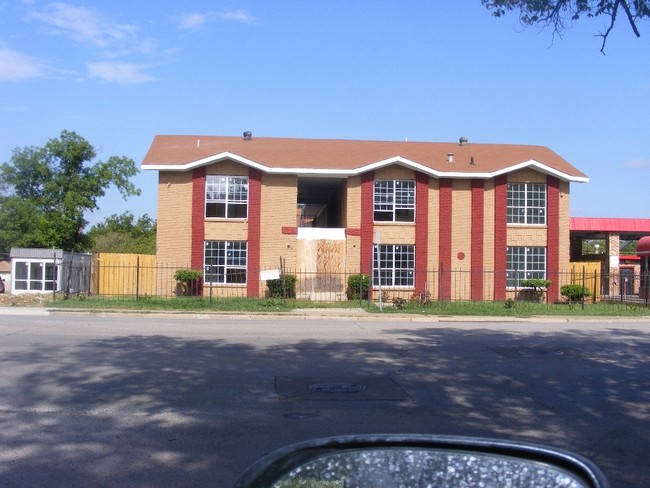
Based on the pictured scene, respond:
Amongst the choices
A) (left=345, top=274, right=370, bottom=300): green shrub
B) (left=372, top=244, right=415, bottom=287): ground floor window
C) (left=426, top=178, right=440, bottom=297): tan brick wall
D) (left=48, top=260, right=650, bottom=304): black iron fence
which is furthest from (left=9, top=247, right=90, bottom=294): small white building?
(left=426, top=178, right=440, bottom=297): tan brick wall

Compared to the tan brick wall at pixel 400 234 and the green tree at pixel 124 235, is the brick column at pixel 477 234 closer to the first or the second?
the tan brick wall at pixel 400 234

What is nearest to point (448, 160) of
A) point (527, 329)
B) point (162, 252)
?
point (162, 252)

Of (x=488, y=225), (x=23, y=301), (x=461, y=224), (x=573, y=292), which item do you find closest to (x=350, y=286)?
(x=461, y=224)

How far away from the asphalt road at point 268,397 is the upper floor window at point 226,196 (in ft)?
53.4

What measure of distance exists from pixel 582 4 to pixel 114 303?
2008cm

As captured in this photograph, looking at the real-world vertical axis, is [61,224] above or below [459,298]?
above

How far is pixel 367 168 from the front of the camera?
32719 mm

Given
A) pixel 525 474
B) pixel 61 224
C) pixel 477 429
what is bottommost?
pixel 477 429

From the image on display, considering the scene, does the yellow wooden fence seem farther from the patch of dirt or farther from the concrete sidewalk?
the concrete sidewalk

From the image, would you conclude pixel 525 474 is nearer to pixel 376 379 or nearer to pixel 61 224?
pixel 376 379

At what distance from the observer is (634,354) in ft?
47.0

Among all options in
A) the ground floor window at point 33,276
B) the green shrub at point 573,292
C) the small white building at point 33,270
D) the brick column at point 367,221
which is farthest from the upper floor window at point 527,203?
the ground floor window at point 33,276

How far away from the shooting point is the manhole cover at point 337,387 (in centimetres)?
1007

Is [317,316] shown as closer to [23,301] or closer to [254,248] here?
[254,248]
